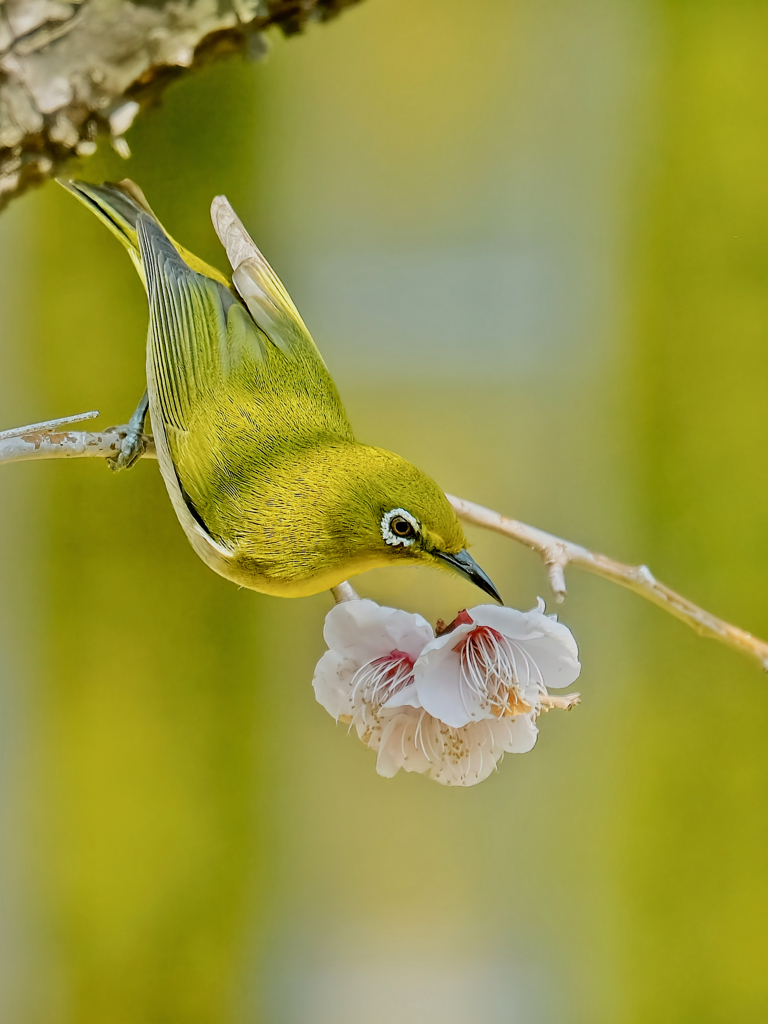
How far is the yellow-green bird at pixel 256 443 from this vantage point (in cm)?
51

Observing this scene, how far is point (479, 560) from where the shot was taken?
691mm

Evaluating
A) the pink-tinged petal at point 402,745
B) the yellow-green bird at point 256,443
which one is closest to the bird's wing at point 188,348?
the yellow-green bird at point 256,443

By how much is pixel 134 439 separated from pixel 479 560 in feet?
1.04

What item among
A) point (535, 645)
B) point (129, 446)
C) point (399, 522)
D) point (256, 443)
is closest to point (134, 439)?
point (129, 446)

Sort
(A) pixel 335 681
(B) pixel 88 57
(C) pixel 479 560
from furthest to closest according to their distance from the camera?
(C) pixel 479 560, (A) pixel 335 681, (B) pixel 88 57

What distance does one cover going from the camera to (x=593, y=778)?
2.56ft

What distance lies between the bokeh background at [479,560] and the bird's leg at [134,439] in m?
0.10

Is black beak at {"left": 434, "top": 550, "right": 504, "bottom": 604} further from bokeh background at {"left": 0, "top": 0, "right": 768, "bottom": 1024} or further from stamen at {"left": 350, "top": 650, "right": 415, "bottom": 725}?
bokeh background at {"left": 0, "top": 0, "right": 768, "bottom": 1024}

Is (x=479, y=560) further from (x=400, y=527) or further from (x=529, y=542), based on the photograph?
(x=400, y=527)

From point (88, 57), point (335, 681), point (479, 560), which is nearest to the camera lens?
point (88, 57)

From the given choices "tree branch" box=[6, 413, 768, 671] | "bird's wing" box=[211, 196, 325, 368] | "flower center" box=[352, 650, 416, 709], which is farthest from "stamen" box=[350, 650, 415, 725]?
"bird's wing" box=[211, 196, 325, 368]

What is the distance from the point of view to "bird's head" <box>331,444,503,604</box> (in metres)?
0.49

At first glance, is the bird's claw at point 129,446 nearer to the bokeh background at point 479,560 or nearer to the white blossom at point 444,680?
the bokeh background at point 479,560

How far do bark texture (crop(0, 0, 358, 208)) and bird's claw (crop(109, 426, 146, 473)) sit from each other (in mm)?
182
